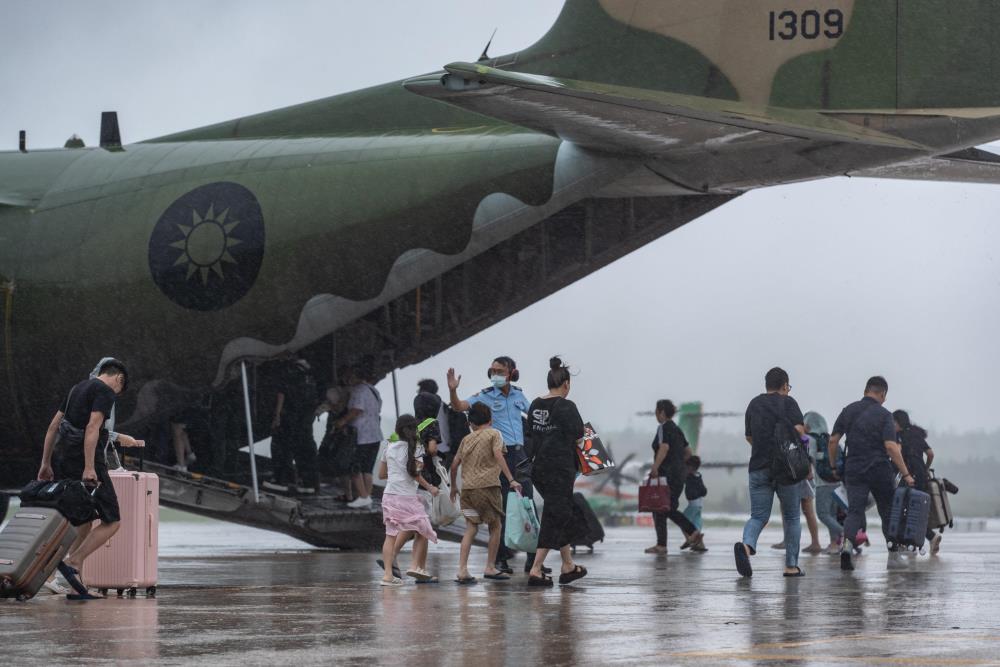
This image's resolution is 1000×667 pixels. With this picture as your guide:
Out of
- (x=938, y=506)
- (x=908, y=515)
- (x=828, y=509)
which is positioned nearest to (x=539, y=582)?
(x=908, y=515)

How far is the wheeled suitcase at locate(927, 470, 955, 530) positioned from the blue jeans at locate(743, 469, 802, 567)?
422 cm

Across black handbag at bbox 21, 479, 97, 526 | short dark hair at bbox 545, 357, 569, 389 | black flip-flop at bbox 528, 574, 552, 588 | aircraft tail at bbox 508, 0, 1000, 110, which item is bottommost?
black flip-flop at bbox 528, 574, 552, 588

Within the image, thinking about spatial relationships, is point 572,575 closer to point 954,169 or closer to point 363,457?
point 363,457

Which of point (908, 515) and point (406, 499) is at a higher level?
point (406, 499)

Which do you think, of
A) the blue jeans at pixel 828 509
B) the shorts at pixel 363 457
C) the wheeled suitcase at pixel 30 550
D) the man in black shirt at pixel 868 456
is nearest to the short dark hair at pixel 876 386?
the man in black shirt at pixel 868 456

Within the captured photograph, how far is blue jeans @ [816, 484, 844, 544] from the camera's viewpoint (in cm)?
1805

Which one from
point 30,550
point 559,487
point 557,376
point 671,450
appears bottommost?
point 30,550

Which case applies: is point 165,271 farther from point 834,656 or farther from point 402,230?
point 834,656

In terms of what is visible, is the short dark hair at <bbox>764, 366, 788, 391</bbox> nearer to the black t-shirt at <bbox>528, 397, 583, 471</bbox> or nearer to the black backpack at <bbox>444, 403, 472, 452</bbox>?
the black t-shirt at <bbox>528, 397, 583, 471</bbox>

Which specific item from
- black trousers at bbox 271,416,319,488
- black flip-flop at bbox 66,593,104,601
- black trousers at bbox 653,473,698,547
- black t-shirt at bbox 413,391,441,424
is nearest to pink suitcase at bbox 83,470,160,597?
black flip-flop at bbox 66,593,104,601

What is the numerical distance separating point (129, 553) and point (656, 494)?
28.0ft

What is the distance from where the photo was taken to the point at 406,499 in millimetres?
12742

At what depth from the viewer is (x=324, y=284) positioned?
1706cm

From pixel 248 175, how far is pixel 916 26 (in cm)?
812
